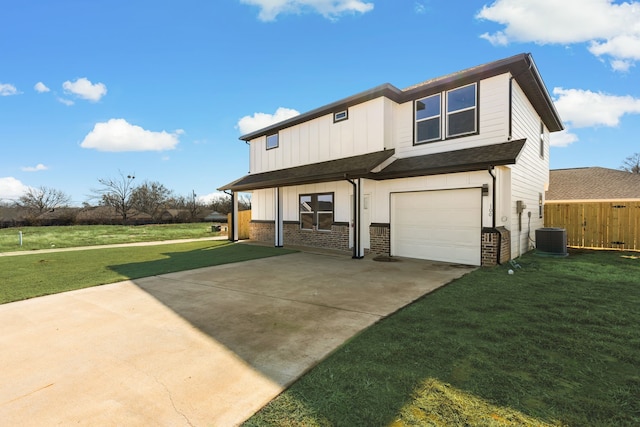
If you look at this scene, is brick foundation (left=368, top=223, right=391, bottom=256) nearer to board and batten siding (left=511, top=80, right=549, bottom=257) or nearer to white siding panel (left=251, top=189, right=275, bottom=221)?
board and batten siding (left=511, top=80, right=549, bottom=257)

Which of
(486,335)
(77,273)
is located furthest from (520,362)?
(77,273)

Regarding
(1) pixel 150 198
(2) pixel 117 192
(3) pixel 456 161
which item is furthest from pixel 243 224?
(1) pixel 150 198

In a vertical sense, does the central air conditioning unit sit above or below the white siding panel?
below

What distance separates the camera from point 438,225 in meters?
9.36

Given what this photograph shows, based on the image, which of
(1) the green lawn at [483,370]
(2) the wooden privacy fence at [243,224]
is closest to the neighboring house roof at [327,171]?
(2) the wooden privacy fence at [243,224]

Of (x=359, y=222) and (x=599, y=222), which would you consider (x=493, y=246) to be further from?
(x=599, y=222)

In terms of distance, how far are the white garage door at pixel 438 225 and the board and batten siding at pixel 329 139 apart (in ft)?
8.32

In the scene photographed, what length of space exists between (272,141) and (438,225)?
33.2 feet

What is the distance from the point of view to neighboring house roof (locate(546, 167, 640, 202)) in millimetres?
18469

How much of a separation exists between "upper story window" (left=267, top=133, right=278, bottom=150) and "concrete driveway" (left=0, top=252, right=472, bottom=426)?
1004 centimetres

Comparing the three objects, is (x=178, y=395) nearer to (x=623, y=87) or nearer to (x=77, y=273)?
(x=77, y=273)

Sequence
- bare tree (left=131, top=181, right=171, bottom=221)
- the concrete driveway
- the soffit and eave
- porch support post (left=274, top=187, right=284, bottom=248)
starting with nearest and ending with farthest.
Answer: the concrete driveway
the soffit and eave
porch support post (left=274, top=187, right=284, bottom=248)
bare tree (left=131, top=181, right=171, bottom=221)

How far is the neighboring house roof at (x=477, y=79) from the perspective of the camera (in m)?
8.36

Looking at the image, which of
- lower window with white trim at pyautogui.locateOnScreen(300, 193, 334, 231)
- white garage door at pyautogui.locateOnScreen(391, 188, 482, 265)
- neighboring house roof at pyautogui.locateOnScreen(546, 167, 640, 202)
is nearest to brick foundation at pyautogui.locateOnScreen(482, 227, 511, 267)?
white garage door at pyautogui.locateOnScreen(391, 188, 482, 265)
